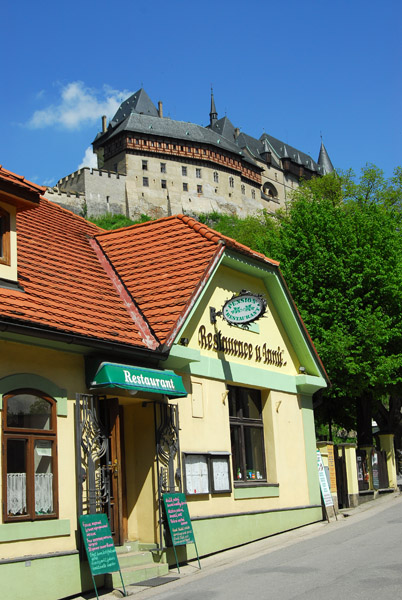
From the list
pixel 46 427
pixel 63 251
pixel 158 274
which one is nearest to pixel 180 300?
pixel 158 274

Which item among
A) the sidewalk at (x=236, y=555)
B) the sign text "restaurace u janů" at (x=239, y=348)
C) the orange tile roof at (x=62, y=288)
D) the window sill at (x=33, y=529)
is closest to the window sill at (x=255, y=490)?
the sidewalk at (x=236, y=555)

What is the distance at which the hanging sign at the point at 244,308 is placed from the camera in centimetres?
1377

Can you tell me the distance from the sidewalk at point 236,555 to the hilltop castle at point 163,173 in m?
82.9

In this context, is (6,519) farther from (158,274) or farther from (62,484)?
(158,274)

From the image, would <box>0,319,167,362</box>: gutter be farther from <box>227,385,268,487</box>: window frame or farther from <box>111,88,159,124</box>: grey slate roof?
<box>111,88,159,124</box>: grey slate roof

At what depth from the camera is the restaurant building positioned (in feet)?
33.1

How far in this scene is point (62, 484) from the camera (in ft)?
34.4

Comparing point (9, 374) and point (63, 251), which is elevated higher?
point (63, 251)

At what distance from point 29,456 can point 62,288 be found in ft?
10.6

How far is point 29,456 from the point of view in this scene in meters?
10.1

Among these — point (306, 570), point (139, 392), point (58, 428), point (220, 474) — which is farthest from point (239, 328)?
point (306, 570)

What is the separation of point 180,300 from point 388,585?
6.16 m

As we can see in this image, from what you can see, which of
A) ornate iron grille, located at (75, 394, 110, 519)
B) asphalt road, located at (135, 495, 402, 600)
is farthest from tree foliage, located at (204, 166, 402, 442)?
ornate iron grille, located at (75, 394, 110, 519)

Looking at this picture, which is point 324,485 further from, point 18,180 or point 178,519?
point 18,180
